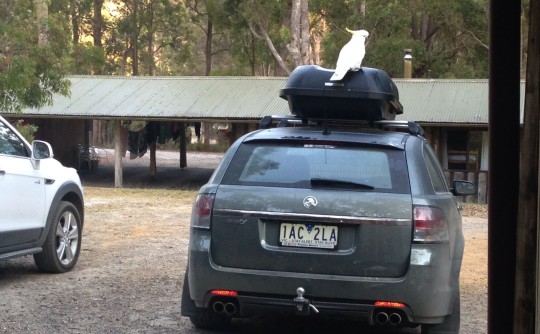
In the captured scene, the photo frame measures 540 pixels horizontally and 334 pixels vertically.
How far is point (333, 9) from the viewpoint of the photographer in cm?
3756

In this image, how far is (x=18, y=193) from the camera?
7.92 m

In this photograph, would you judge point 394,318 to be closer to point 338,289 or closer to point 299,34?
point 338,289

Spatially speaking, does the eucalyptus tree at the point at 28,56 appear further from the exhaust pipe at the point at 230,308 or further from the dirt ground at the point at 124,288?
the exhaust pipe at the point at 230,308

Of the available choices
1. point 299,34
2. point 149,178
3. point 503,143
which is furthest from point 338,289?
point 299,34

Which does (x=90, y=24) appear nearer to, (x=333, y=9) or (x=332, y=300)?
Answer: (x=333, y=9)

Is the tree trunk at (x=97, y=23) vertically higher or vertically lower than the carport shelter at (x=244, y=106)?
higher

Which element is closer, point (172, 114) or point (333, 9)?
point (172, 114)

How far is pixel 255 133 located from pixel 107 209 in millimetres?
11599

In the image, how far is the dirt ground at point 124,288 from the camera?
6.70 metres

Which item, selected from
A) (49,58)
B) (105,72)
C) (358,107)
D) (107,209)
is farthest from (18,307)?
(105,72)

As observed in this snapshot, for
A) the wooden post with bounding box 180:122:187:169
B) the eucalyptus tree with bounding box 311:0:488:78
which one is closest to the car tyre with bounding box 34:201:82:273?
the eucalyptus tree with bounding box 311:0:488:78

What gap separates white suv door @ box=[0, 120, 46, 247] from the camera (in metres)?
7.68

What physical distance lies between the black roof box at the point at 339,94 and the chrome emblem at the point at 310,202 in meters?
1.46

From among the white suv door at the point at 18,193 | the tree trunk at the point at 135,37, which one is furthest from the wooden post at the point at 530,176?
the tree trunk at the point at 135,37
